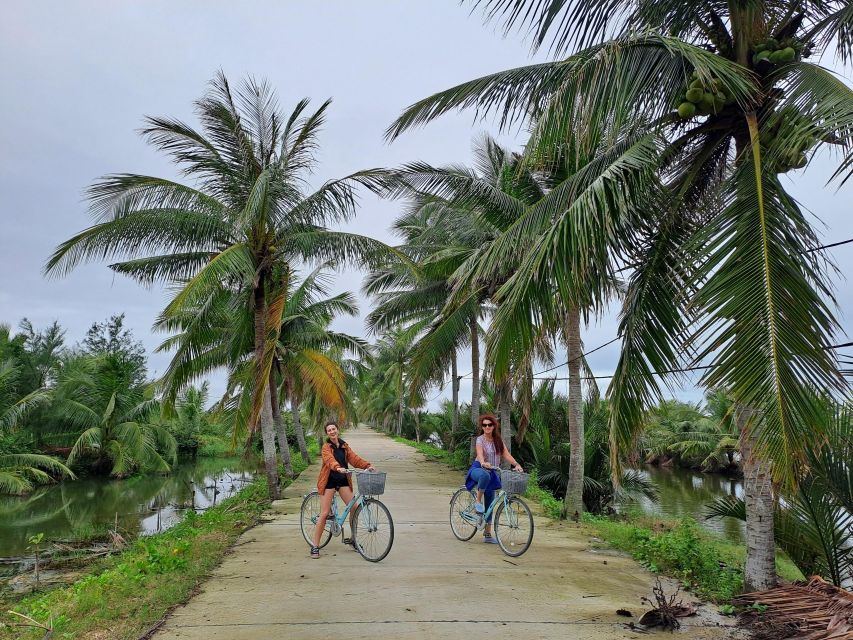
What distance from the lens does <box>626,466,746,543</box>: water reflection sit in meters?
16.1

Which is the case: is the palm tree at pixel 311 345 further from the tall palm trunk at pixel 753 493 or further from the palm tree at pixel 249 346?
the tall palm trunk at pixel 753 493

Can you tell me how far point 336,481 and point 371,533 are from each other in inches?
27.7

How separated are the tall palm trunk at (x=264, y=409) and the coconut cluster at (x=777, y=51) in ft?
29.5

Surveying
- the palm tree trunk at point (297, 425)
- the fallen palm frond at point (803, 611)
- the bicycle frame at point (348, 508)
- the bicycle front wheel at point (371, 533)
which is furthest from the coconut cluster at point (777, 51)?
the palm tree trunk at point (297, 425)

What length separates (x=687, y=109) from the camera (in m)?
5.16

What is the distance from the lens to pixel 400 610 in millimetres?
5078

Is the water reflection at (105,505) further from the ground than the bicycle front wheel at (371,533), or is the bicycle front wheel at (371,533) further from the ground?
the bicycle front wheel at (371,533)

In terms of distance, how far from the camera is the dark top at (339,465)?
680 centimetres

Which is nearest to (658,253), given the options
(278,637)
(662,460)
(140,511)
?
(278,637)

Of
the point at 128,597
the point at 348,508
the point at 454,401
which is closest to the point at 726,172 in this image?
the point at 348,508

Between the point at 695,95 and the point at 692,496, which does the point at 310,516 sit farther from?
the point at 692,496

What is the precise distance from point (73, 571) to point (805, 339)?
11.2 meters

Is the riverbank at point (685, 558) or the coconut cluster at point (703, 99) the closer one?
the coconut cluster at point (703, 99)

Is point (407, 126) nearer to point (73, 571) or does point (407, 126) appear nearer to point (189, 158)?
point (189, 158)
